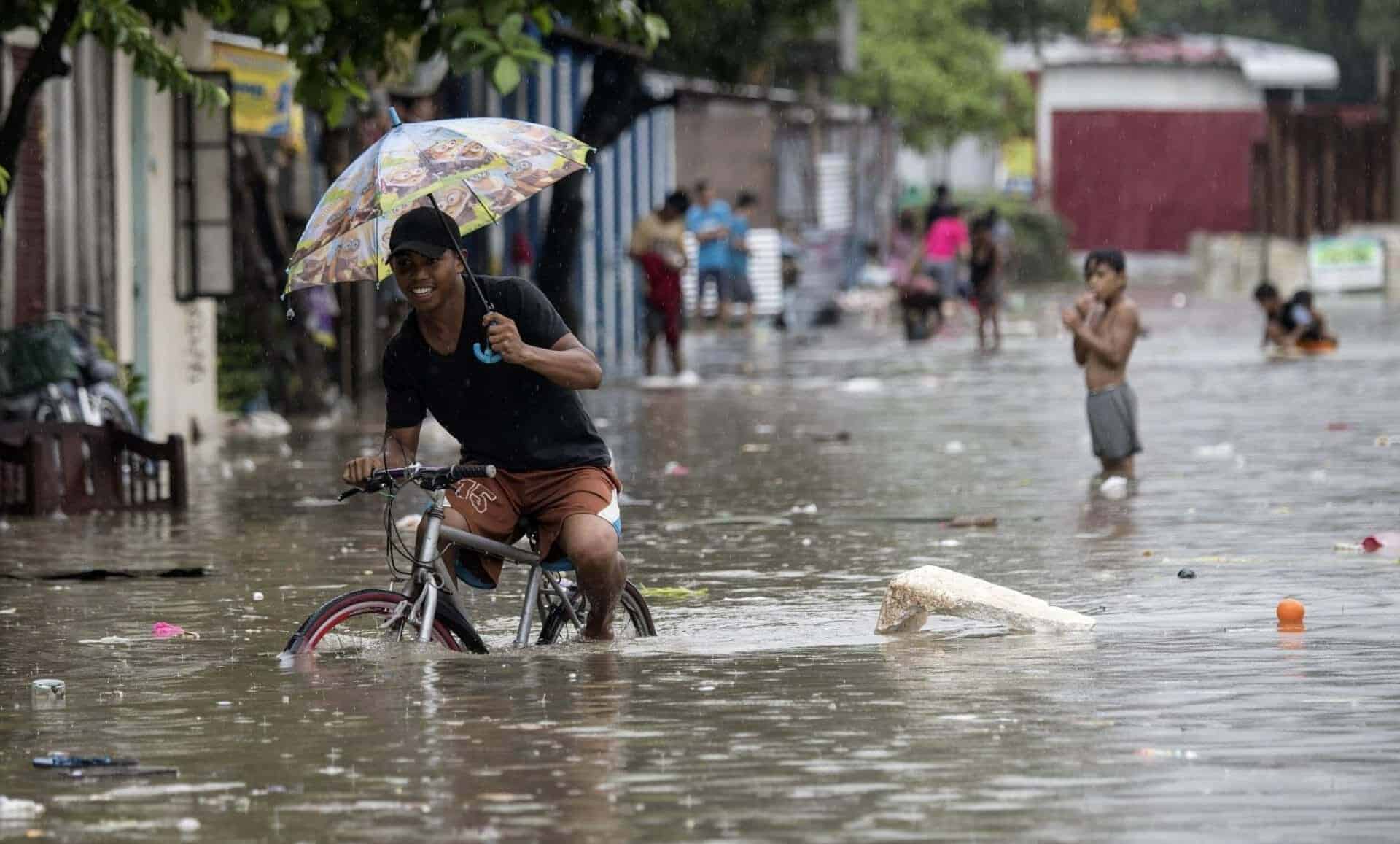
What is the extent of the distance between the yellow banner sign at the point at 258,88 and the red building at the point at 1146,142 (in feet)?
140

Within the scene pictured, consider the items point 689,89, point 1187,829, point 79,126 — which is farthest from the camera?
point 689,89

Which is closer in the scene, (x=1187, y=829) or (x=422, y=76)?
(x=1187, y=829)

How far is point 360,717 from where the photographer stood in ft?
25.0

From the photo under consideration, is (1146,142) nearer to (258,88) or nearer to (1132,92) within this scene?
(1132,92)

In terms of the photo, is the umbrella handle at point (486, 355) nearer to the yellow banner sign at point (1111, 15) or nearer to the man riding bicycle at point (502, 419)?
the man riding bicycle at point (502, 419)

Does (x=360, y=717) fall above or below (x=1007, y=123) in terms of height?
below

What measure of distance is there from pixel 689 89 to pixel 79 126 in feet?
42.6

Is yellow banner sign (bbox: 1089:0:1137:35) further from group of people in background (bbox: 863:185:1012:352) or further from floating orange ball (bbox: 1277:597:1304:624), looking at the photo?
floating orange ball (bbox: 1277:597:1304:624)

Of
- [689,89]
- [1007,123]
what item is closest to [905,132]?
[1007,123]

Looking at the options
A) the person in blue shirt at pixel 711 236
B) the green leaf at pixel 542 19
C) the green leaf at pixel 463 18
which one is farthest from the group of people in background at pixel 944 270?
the green leaf at pixel 463 18

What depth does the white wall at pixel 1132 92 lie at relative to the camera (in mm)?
62906

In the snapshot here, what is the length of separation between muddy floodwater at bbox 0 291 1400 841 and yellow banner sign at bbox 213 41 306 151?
4654 millimetres

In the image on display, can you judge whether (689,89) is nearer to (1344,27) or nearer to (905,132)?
(905,132)

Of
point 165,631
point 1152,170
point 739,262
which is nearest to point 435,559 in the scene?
point 165,631
